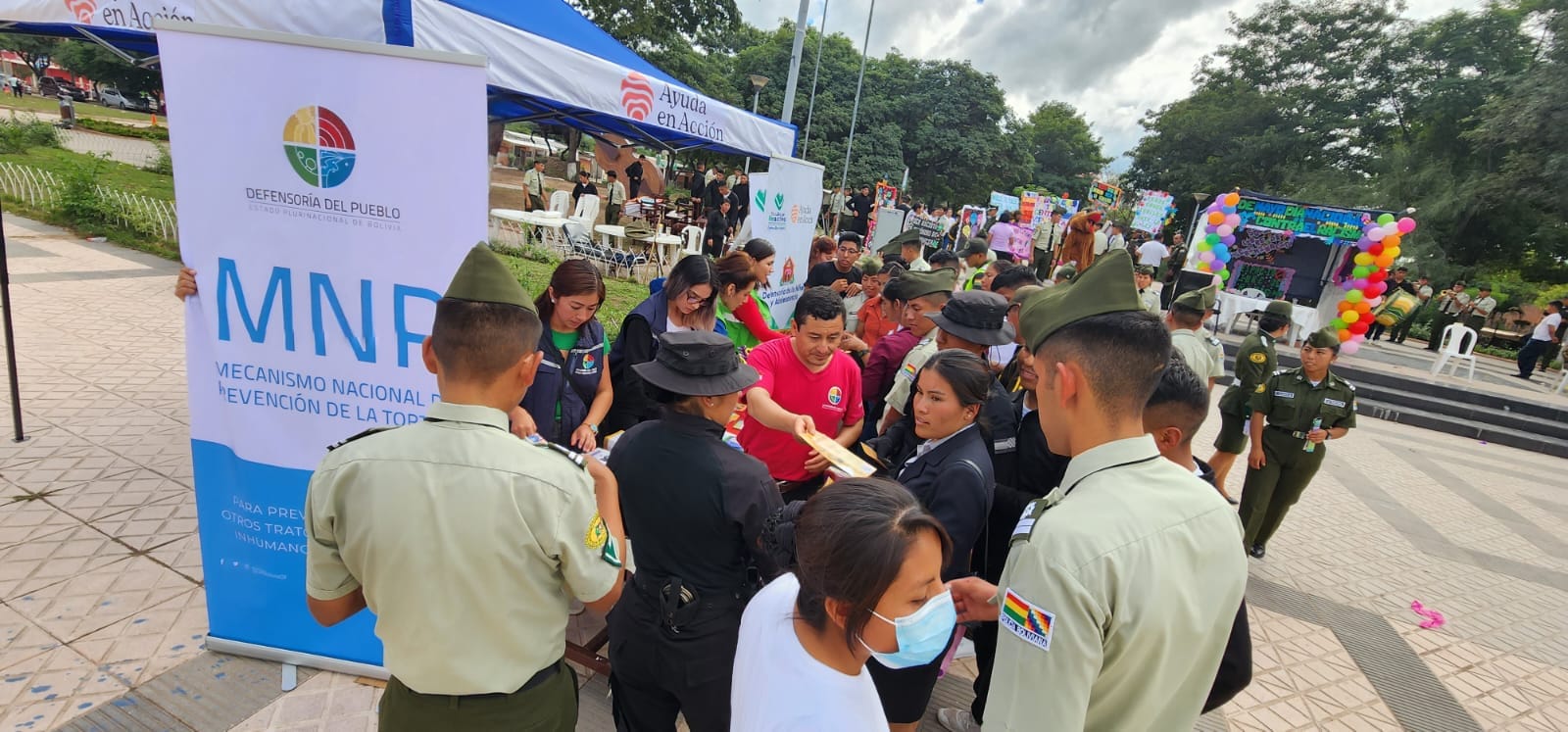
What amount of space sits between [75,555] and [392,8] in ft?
10.5

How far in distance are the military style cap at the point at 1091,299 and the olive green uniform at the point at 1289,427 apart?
168 inches

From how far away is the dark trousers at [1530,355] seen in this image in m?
14.4

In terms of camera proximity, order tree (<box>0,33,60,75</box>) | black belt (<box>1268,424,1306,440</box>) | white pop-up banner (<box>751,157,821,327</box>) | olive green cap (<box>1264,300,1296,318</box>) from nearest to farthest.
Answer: black belt (<box>1268,424,1306,440</box>), olive green cap (<box>1264,300,1296,318</box>), white pop-up banner (<box>751,157,821,327</box>), tree (<box>0,33,60,75</box>)

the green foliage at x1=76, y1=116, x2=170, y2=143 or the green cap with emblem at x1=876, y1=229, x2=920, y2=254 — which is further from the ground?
the green cap with emblem at x1=876, y1=229, x2=920, y2=254

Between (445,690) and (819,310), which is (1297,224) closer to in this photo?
(819,310)

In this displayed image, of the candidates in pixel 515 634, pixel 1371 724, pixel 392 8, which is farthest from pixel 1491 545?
pixel 392 8

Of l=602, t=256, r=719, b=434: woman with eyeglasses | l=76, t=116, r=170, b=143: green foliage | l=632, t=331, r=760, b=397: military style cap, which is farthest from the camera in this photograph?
l=76, t=116, r=170, b=143: green foliage

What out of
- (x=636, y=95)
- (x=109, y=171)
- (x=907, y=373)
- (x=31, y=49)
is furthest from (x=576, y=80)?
(x=31, y=49)

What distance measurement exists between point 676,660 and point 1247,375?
16.4 feet

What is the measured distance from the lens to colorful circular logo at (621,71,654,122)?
5047 mm

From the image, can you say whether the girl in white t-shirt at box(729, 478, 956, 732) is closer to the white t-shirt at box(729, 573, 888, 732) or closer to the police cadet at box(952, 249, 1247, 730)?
the white t-shirt at box(729, 573, 888, 732)

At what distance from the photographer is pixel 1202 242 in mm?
13984

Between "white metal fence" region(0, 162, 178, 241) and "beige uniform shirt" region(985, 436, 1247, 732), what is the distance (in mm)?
13753

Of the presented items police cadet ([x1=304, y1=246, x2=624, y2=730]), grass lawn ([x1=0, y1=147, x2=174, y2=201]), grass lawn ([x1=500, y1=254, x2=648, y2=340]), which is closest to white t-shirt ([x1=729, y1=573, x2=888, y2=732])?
police cadet ([x1=304, y1=246, x2=624, y2=730])
